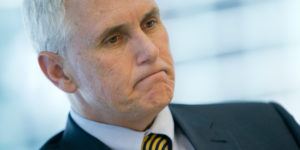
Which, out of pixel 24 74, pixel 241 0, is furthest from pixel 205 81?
pixel 24 74

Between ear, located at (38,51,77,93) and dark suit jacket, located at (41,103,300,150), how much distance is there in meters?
0.18

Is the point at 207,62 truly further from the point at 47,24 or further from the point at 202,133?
the point at 47,24

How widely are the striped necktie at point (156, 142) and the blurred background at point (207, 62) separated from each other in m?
1.43

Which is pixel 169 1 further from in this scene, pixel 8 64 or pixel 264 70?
pixel 8 64

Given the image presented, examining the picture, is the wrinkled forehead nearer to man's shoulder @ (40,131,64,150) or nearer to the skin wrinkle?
the skin wrinkle

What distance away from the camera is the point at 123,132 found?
146 centimetres

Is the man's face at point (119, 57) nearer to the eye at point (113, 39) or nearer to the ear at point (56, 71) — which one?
the eye at point (113, 39)

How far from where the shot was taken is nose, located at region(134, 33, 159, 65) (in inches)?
51.5

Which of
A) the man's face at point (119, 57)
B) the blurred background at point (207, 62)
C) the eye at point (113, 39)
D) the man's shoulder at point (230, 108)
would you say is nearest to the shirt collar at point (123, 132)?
the man's face at point (119, 57)

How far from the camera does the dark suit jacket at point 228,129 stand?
60.6 inches

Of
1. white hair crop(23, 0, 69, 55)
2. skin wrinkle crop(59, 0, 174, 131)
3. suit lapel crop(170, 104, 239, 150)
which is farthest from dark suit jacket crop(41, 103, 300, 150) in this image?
white hair crop(23, 0, 69, 55)

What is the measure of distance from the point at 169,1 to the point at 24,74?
137cm

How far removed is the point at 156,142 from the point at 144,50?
38cm

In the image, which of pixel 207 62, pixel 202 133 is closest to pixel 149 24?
pixel 202 133
